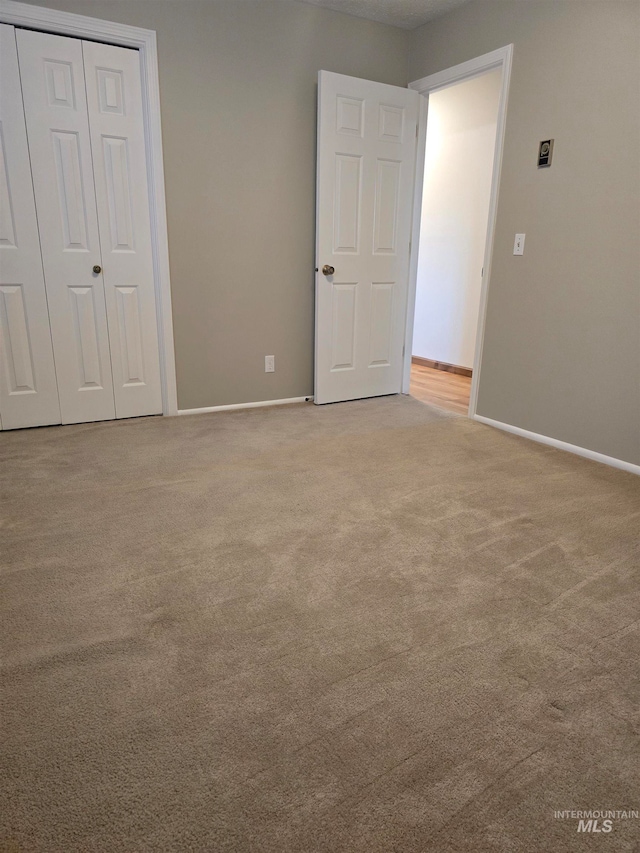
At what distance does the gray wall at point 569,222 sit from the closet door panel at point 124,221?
211 cm

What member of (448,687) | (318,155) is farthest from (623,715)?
(318,155)

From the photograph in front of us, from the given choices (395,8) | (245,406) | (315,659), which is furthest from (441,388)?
(315,659)

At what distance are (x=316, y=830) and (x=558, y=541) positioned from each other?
146 cm

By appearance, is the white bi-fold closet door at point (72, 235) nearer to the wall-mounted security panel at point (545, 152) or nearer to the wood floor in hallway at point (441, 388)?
the wood floor in hallway at point (441, 388)

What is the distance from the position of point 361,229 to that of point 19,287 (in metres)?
2.20

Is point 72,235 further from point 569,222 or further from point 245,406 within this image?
point 569,222

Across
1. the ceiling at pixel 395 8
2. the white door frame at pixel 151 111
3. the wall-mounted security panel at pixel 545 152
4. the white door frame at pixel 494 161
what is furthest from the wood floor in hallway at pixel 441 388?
the ceiling at pixel 395 8

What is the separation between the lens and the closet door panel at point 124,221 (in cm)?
302

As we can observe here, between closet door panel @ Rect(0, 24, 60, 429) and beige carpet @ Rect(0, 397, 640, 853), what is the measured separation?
2.12ft

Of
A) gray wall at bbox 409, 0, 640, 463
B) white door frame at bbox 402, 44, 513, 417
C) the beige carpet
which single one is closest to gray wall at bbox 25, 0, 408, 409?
white door frame at bbox 402, 44, 513, 417

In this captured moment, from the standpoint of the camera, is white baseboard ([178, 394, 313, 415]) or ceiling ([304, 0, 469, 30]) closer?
ceiling ([304, 0, 469, 30])

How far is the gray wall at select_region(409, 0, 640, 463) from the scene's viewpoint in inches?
105

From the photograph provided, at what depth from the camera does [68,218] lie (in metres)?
3.09

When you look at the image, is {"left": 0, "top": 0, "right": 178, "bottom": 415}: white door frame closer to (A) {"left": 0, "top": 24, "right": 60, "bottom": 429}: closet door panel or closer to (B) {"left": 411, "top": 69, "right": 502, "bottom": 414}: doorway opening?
(A) {"left": 0, "top": 24, "right": 60, "bottom": 429}: closet door panel
